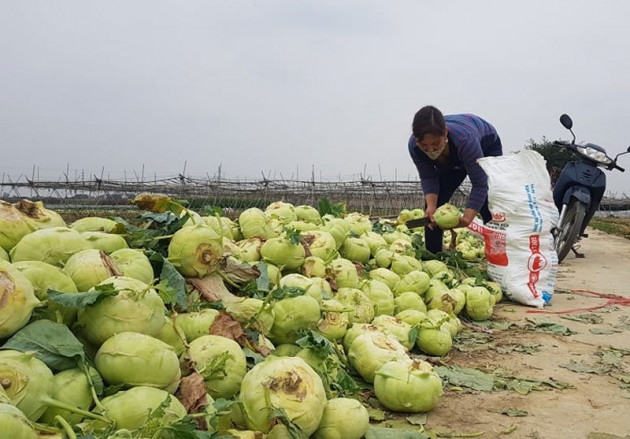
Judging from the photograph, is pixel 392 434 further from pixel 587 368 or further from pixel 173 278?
pixel 587 368

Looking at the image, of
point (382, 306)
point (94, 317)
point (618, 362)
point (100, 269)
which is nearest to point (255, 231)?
point (382, 306)

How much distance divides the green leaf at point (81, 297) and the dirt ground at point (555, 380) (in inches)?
64.7

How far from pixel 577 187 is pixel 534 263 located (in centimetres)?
279

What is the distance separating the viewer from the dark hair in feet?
16.1

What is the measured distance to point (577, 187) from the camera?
739 centimetres

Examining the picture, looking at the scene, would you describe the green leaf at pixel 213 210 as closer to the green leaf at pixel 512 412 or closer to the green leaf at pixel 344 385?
the green leaf at pixel 344 385

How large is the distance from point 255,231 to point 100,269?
186cm

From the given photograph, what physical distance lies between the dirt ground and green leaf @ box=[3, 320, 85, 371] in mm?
1678

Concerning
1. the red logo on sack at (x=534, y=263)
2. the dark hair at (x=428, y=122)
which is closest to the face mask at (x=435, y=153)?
the dark hair at (x=428, y=122)

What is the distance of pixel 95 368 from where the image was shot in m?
1.79

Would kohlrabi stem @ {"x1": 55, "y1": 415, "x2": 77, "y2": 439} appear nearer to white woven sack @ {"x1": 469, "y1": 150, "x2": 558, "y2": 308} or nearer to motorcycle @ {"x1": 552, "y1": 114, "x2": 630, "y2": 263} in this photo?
white woven sack @ {"x1": 469, "y1": 150, "x2": 558, "y2": 308}

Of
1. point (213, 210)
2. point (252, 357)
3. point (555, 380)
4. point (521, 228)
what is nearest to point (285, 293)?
point (252, 357)

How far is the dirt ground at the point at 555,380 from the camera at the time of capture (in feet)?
8.15

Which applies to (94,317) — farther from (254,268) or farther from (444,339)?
(444,339)
